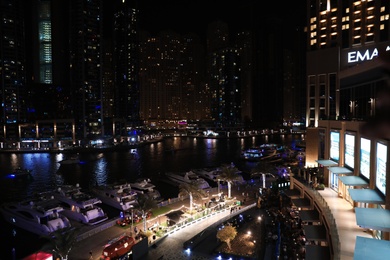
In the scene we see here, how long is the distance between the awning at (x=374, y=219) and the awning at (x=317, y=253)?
130 inches

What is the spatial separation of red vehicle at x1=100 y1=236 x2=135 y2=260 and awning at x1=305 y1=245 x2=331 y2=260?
1032 cm

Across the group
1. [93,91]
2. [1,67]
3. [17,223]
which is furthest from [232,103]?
[17,223]

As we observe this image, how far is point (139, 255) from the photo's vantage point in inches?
727

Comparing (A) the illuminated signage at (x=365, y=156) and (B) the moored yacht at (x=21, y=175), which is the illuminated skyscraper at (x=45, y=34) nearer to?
(B) the moored yacht at (x=21, y=175)

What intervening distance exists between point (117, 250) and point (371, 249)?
14.0 m

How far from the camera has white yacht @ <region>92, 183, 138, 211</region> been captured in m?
32.5

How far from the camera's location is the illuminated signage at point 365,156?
704 inches

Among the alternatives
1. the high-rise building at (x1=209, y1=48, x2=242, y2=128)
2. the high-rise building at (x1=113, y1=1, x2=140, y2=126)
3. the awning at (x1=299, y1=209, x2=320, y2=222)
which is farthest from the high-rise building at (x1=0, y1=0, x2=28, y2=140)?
the awning at (x1=299, y1=209, x2=320, y2=222)

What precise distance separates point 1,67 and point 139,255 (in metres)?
116

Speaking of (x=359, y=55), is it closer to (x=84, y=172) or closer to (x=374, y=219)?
(x=374, y=219)

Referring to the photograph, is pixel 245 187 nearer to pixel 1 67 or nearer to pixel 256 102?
pixel 1 67

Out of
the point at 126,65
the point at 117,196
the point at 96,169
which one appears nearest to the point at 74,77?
the point at 126,65

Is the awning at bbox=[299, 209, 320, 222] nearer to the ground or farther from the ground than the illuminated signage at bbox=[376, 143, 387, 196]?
nearer to the ground

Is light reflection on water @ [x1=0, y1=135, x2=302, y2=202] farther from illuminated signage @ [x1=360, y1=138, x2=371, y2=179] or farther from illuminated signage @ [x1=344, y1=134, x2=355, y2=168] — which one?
illuminated signage @ [x1=360, y1=138, x2=371, y2=179]
